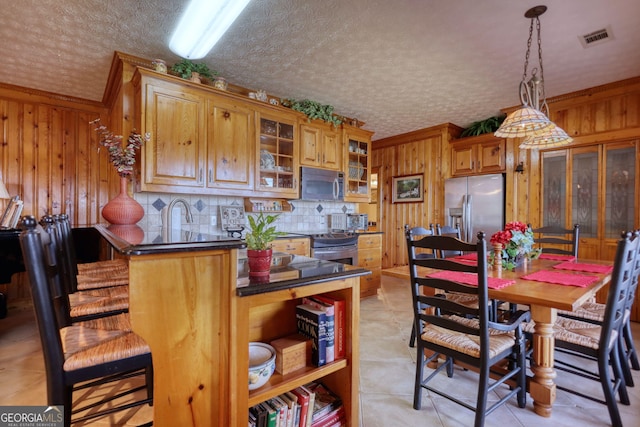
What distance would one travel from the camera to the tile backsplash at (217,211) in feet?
10.1

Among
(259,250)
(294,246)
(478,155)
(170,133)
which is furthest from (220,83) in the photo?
(478,155)

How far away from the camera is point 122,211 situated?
96.1 inches

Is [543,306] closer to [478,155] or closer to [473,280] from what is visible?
[473,280]

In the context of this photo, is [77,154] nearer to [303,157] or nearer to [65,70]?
[65,70]

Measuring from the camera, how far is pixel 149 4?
2.08 m

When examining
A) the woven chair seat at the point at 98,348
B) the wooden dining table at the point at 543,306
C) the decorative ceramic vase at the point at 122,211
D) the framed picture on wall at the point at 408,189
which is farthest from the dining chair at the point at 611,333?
the framed picture on wall at the point at 408,189

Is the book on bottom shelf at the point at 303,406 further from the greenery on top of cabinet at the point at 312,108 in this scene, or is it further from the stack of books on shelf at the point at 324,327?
the greenery on top of cabinet at the point at 312,108

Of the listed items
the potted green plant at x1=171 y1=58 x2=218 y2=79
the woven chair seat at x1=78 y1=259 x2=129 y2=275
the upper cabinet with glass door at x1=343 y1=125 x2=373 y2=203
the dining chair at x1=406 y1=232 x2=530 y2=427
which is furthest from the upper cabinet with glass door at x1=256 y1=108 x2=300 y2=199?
the dining chair at x1=406 y1=232 x2=530 y2=427

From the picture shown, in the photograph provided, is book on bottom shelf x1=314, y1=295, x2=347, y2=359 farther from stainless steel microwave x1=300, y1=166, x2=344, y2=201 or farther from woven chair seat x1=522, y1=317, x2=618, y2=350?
stainless steel microwave x1=300, y1=166, x2=344, y2=201

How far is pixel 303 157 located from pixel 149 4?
2201 millimetres

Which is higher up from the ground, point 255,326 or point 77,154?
point 77,154

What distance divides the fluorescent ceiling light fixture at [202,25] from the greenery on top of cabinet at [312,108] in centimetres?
136

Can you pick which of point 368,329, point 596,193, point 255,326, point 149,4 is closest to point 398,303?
point 368,329

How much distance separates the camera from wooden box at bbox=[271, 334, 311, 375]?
123 centimetres
